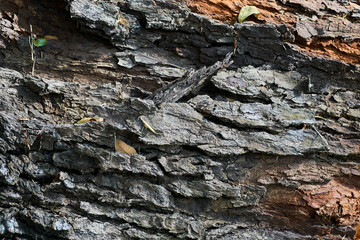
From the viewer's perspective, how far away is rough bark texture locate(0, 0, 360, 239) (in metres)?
3.98

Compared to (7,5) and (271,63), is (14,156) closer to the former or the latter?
(7,5)

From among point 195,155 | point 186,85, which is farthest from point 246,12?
point 195,155

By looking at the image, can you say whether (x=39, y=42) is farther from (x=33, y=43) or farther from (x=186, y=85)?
(x=186, y=85)

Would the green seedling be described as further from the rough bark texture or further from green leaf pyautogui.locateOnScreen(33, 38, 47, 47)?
the rough bark texture

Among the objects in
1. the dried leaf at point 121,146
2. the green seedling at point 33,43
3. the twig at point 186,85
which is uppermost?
the twig at point 186,85

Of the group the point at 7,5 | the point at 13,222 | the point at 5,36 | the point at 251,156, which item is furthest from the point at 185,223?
the point at 7,5

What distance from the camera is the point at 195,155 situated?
159 inches

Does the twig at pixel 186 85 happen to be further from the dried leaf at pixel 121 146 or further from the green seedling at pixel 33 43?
the green seedling at pixel 33 43

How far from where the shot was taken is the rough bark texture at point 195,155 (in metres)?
3.98

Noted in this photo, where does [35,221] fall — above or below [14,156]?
below

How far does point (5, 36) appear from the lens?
187 inches

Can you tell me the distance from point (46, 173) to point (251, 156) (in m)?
2.36

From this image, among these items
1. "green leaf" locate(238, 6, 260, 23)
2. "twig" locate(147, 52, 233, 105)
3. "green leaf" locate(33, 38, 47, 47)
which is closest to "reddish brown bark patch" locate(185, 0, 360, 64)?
"green leaf" locate(238, 6, 260, 23)

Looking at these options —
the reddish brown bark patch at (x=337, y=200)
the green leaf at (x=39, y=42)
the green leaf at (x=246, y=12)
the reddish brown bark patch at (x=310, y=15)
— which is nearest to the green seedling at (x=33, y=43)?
the green leaf at (x=39, y=42)
